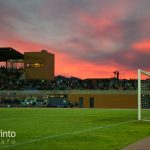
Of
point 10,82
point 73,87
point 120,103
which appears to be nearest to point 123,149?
point 120,103

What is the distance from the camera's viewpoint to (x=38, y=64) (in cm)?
9550

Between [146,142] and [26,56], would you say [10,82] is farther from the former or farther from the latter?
[146,142]

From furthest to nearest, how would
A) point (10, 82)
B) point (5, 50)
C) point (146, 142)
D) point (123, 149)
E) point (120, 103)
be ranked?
1. point (10, 82)
2. point (5, 50)
3. point (120, 103)
4. point (146, 142)
5. point (123, 149)

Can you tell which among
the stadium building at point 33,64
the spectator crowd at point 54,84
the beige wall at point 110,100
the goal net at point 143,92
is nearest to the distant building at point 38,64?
the stadium building at point 33,64

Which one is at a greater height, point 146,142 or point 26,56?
point 26,56

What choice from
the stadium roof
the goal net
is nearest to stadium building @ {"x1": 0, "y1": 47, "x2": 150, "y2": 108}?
the stadium roof

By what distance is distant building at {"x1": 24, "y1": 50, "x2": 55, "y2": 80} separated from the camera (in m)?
95.7

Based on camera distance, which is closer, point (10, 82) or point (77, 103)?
point (77, 103)

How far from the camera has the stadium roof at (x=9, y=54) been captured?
8589 cm

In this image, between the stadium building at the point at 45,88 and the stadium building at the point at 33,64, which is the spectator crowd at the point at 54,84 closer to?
the stadium building at the point at 45,88

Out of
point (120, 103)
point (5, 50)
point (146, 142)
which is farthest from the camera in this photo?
point (5, 50)

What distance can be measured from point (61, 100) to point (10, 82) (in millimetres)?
14847

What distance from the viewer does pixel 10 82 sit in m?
93.7

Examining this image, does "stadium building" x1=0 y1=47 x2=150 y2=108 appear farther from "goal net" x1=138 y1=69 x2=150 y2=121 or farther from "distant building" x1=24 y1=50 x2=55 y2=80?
"goal net" x1=138 y1=69 x2=150 y2=121
